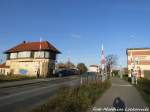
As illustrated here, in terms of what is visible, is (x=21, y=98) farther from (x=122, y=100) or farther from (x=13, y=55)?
(x=13, y=55)

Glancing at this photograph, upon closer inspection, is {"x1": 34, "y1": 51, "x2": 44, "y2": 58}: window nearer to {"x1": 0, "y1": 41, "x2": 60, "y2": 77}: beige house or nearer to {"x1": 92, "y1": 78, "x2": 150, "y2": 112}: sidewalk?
{"x1": 0, "y1": 41, "x2": 60, "y2": 77}: beige house

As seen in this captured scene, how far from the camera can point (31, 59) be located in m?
73.4

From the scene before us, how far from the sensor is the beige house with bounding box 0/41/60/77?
2704 inches

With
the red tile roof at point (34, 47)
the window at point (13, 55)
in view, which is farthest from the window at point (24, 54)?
the window at point (13, 55)

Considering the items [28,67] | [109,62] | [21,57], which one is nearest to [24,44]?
[21,57]

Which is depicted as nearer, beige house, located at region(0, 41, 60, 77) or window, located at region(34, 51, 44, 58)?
beige house, located at region(0, 41, 60, 77)

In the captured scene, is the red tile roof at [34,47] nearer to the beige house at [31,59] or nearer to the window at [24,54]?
the beige house at [31,59]

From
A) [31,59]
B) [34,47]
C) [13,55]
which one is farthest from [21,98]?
[13,55]

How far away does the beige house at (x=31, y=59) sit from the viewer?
2704 inches

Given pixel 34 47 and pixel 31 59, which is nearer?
pixel 31 59

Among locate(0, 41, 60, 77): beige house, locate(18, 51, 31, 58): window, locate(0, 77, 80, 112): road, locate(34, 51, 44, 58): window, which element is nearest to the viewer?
locate(0, 77, 80, 112): road

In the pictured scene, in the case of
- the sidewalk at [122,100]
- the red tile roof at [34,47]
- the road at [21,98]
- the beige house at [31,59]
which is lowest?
the road at [21,98]

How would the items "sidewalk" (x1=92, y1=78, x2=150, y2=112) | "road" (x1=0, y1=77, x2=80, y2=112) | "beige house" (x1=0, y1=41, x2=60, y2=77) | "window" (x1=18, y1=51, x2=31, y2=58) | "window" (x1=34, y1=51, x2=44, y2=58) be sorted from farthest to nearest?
"window" (x1=18, y1=51, x2=31, y2=58) → "window" (x1=34, y1=51, x2=44, y2=58) → "beige house" (x1=0, y1=41, x2=60, y2=77) → "road" (x1=0, y1=77, x2=80, y2=112) → "sidewalk" (x1=92, y1=78, x2=150, y2=112)

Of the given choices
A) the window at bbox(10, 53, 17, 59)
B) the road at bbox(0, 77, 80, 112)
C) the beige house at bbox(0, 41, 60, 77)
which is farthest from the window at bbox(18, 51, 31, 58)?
the road at bbox(0, 77, 80, 112)
